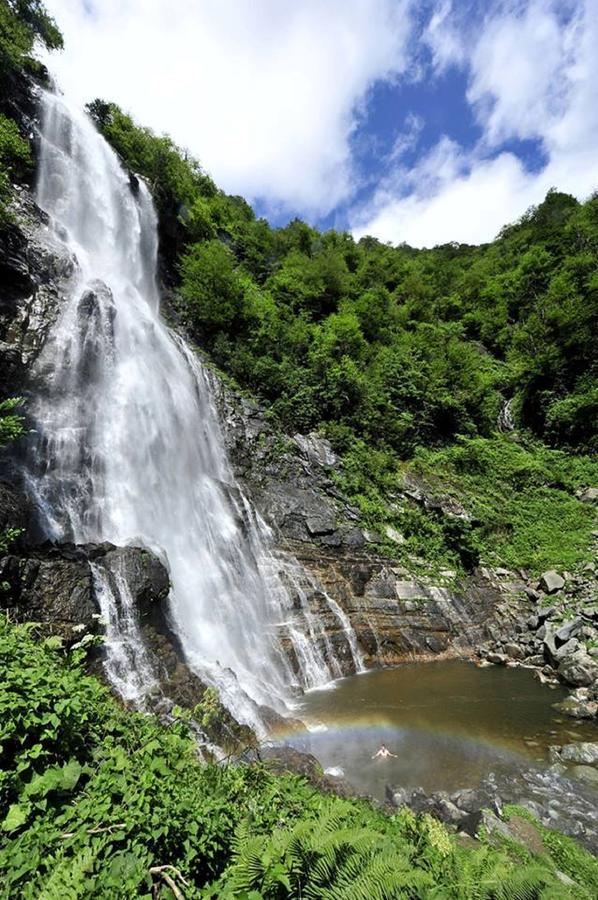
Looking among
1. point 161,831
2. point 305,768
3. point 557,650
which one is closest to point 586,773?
point 305,768

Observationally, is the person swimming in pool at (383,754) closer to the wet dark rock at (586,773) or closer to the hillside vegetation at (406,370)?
the wet dark rock at (586,773)

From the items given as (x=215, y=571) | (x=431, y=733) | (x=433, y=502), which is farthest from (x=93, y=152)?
(x=431, y=733)

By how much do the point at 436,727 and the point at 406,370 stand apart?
69.3 feet

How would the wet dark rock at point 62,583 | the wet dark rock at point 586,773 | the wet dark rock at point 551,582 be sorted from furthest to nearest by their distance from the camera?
the wet dark rock at point 551,582, the wet dark rock at point 62,583, the wet dark rock at point 586,773

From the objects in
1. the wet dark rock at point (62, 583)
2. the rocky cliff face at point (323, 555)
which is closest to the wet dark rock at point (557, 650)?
the rocky cliff face at point (323, 555)

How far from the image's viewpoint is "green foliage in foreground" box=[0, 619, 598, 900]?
2.24 metres

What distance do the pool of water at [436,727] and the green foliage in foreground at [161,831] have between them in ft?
13.5

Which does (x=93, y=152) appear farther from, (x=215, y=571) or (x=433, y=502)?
(x=433, y=502)

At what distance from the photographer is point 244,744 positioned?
7621 mm

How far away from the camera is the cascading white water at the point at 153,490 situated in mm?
10734

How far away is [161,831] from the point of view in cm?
250

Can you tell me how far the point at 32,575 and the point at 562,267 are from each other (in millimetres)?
43471

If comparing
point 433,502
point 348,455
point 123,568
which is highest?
point 348,455

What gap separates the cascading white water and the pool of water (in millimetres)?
1399
